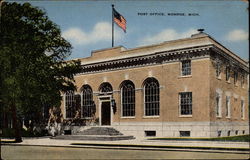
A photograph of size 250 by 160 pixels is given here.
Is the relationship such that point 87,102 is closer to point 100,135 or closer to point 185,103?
point 100,135

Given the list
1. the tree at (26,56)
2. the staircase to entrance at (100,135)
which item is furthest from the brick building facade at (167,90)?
the tree at (26,56)

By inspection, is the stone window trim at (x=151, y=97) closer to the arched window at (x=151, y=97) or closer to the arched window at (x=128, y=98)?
the arched window at (x=151, y=97)

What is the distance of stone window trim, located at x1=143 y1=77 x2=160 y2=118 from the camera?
1180 inches

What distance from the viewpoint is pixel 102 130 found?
30141mm

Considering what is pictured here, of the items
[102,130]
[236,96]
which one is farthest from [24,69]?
[236,96]

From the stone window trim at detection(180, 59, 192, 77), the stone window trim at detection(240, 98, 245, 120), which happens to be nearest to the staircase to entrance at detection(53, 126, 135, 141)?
the stone window trim at detection(180, 59, 192, 77)

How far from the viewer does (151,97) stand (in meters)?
30.5

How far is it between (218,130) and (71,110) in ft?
52.5

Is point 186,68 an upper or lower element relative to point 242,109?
upper

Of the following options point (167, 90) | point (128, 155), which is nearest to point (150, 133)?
point (167, 90)

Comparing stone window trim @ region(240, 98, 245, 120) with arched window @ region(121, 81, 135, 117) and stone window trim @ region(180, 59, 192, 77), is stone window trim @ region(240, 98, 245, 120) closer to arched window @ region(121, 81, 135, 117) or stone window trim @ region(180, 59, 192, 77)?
stone window trim @ region(180, 59, 192, 77)

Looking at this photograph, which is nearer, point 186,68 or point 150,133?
point 186,68

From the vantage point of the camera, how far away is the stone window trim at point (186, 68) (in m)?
28.2

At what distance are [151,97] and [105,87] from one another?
19.1 feet
